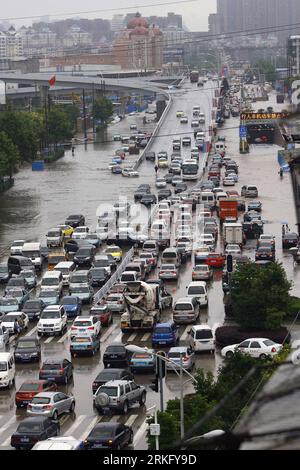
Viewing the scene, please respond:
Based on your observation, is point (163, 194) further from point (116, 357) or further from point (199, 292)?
point (116, 357)

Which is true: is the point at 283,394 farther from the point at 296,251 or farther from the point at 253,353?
the point at 296,251

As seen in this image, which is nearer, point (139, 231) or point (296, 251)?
point (296, 251)

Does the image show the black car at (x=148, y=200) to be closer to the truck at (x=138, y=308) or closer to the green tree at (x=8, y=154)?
the green tree at (x=8, y=154)

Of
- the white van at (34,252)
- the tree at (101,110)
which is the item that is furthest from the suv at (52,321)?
the tree at (101,110)

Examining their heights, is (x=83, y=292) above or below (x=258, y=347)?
below

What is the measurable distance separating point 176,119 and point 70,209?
31768mm

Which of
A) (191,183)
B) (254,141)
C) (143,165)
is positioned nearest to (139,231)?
(191,183)

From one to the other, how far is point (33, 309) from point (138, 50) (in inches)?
5887

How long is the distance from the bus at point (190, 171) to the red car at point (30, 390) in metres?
28.7

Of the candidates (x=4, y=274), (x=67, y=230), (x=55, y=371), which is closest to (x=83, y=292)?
(x=4, y=274)

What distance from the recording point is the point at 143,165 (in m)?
50.3

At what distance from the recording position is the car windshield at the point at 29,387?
1552 centimetres

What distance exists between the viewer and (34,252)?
90.6 feet

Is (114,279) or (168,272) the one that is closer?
(114,279)
